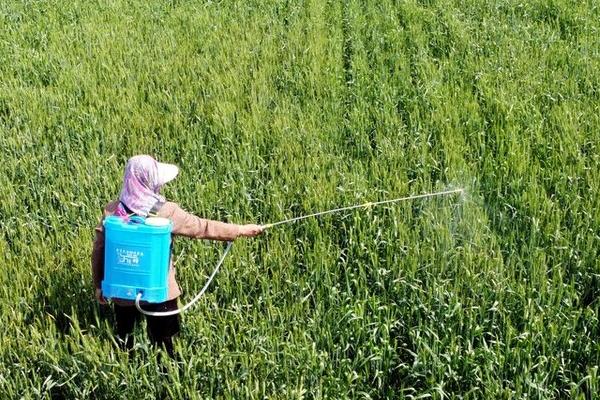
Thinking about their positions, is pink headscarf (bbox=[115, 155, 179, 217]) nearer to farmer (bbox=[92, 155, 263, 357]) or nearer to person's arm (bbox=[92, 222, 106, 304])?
farmer (bbox=[92, 155, 263, 357])

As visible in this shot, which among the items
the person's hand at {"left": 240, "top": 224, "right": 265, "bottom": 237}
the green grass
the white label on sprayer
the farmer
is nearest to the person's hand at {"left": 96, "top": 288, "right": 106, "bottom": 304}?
the farmer

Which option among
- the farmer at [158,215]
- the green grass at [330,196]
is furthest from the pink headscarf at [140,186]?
the green grass at [330,196]

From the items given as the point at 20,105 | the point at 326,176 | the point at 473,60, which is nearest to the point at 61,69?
the point at 20,105

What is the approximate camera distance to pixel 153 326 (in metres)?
2.94

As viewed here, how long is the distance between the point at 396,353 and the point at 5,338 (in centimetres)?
161

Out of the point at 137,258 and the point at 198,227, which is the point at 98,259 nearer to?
the point at 137,258

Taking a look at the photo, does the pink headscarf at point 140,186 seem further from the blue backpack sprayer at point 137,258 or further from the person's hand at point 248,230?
the person's hand at point 248,230

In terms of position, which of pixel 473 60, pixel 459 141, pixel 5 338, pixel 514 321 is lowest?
pixel 5 338

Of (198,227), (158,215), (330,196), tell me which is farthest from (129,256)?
(330,196)

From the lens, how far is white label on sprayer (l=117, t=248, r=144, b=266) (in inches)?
103

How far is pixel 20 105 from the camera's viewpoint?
216 inches

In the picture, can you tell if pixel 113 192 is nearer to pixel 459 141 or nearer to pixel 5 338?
pixel 5 338

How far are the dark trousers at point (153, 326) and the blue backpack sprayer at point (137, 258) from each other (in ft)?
0.71

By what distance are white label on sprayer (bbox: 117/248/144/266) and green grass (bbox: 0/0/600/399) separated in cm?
42
